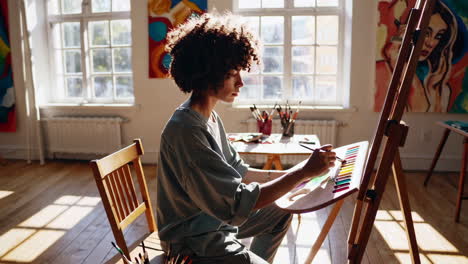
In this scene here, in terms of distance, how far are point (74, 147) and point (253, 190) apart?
4243 millimetres

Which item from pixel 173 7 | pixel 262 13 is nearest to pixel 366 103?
pixel 262 13

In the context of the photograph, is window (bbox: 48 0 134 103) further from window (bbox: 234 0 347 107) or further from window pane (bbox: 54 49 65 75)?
window (bbox: 234 0 347 107)

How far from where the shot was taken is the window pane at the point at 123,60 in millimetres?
4949

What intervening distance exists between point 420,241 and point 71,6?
466cm

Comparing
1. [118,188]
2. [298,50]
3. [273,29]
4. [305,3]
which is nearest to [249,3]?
[273,29]

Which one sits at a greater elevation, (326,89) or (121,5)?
(121,5)

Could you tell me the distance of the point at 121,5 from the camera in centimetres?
486

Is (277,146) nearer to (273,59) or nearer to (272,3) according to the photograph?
(273,59)

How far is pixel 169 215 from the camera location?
1.41 meters

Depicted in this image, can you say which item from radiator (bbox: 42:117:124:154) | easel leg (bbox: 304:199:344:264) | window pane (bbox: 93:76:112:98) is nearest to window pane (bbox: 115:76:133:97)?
window pane (bbox: 93:76:112:98)

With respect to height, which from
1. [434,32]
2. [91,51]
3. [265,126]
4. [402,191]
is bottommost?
[402,191]

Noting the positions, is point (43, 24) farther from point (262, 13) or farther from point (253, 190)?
point (253, 190)

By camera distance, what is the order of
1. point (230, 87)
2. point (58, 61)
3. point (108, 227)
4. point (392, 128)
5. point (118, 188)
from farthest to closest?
point (58, 61) → point (108, 227) → point (118, 188) → point (230, 87) → point (392, 128)

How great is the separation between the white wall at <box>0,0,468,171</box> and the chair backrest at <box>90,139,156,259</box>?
2924mm
